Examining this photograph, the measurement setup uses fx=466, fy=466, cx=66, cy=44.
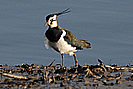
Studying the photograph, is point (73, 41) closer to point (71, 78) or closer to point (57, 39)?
point (57, 39)

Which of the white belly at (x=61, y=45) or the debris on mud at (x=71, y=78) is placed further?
the white belly at (x=61, y=45)

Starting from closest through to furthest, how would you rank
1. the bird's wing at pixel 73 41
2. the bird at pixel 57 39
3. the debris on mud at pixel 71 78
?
the debris on mud at pixel 71 78 → the bird at pixel 57 39 → the bird's wing at pixel 73 41

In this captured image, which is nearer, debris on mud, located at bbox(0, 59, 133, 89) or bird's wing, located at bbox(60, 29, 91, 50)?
debris on mud, located at bbox(0, 59, 133, 89)

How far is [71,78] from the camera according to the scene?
9.44m

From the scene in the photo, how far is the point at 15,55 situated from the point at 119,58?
3494 millimetres

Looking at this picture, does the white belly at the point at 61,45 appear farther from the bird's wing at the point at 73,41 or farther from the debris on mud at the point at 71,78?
the debris on mud at the point at 71,78

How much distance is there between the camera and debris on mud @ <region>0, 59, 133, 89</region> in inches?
352

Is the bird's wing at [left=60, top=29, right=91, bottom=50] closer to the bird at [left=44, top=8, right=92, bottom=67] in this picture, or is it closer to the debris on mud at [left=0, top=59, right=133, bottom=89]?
the bird at [left=44, top=8, right=92, bottom=67]

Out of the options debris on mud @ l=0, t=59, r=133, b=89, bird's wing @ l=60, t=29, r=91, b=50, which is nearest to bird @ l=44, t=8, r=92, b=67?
bird's wing @ l=60, t=29, r=91, b=50

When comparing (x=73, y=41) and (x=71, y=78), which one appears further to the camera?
(x=73, y=41)

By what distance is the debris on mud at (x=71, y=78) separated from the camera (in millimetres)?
8953

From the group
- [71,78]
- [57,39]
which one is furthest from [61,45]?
[71,78]

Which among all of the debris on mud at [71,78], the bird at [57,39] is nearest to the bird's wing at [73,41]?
the bird at [57,39]

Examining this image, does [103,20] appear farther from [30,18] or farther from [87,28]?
[30,18]
